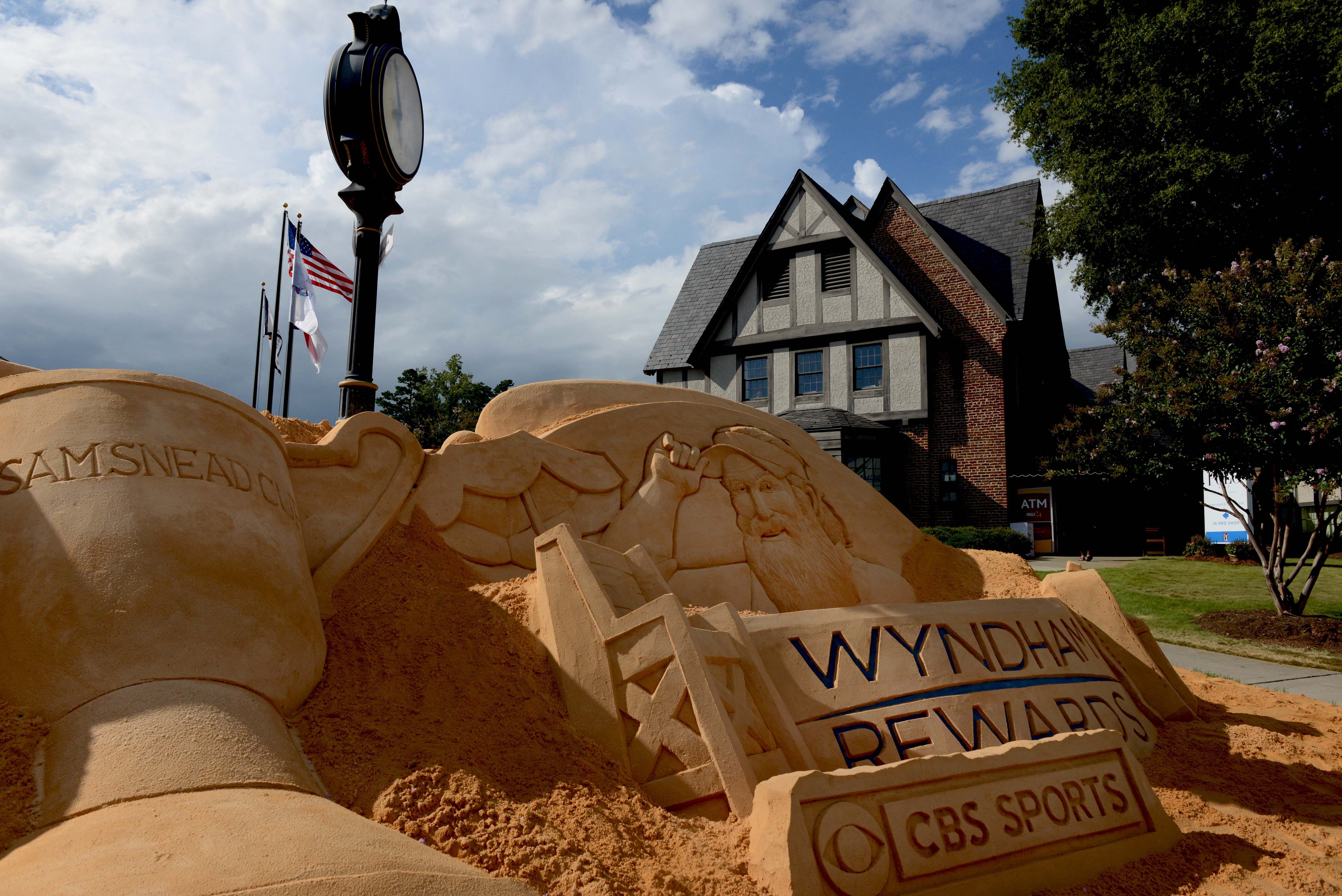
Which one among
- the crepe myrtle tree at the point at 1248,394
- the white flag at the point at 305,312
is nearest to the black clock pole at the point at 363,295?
the white flag at the point at 305,312

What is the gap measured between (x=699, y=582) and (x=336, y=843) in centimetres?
361

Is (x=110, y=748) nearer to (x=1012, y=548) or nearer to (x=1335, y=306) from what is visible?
(x=1335, y=306)

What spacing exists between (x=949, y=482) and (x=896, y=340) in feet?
11.0

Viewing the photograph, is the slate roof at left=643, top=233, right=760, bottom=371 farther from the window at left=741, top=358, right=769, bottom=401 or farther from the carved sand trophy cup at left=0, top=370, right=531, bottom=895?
the carved sand trophy cup at left=0, top=370, right=531, bottom=895

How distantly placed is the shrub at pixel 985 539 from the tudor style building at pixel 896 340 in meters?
1.30

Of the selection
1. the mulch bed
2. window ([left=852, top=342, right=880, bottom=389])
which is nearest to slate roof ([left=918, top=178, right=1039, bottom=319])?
window ([left=852, top=342, right=880, bottom=389])

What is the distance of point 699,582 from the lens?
5438 millimetres

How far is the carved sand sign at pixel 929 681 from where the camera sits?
3.65 meters

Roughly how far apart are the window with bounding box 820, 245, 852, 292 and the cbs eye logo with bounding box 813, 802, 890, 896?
1650cm

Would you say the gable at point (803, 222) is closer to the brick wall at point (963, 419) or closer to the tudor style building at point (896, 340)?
the tudor style building at point (896, 340)

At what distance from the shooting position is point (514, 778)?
9.25ft

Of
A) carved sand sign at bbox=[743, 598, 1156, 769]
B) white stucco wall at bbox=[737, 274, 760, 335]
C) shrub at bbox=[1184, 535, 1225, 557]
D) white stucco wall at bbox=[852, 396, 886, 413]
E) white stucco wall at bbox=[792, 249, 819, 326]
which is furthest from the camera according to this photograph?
white stucco wall at bbox=[737, 274, 760, 335]

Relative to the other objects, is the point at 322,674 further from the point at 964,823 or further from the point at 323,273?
the point at 323,273

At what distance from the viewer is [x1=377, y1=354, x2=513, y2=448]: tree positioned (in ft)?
85.6
